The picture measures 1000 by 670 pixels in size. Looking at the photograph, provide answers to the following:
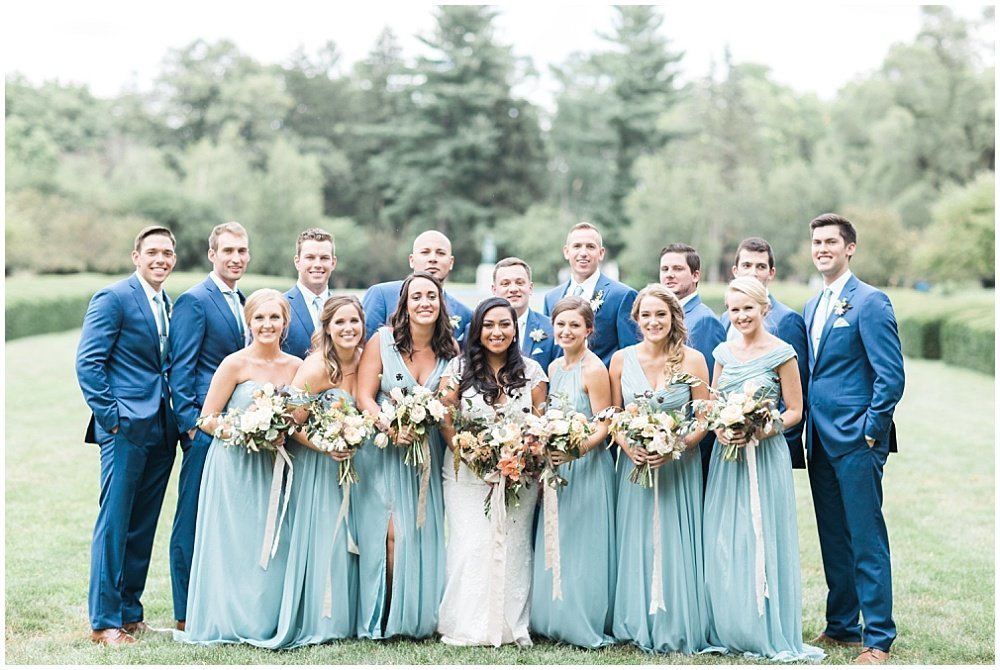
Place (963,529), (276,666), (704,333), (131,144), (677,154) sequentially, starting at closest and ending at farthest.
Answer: (276,666)
(704,333)
(963,529)
(677,154)
(131,144)

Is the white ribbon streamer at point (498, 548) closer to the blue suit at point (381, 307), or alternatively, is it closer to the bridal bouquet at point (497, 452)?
the bridal bouquet at point (497, 452)

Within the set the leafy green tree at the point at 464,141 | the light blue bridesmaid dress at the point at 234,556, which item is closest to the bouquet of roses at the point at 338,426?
the light blue bridesmaid dress at the point at 234,556

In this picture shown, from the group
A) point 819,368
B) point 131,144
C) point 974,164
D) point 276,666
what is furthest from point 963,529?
point 131,144

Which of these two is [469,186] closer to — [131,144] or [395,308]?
[131,144]

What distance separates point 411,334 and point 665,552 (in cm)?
217

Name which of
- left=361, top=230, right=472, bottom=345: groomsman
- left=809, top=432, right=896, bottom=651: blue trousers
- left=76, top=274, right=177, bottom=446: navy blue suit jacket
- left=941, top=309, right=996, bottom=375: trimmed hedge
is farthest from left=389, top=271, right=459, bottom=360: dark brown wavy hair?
left=941, top=309, right=996, bottom=375: trimmed hedge

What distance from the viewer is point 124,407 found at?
23.7 ft

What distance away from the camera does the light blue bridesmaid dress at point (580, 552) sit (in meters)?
7.11

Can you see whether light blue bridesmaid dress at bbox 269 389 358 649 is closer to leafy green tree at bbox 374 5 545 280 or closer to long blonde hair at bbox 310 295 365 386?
long blonde hair at bbox 310 295 365 386

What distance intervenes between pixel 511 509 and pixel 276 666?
1.75 metres

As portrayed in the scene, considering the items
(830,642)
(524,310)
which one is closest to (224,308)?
(524,310)

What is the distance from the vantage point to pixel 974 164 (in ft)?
167

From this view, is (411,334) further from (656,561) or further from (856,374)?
(856,374)

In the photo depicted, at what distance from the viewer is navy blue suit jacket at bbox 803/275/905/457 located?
22.4 feet
